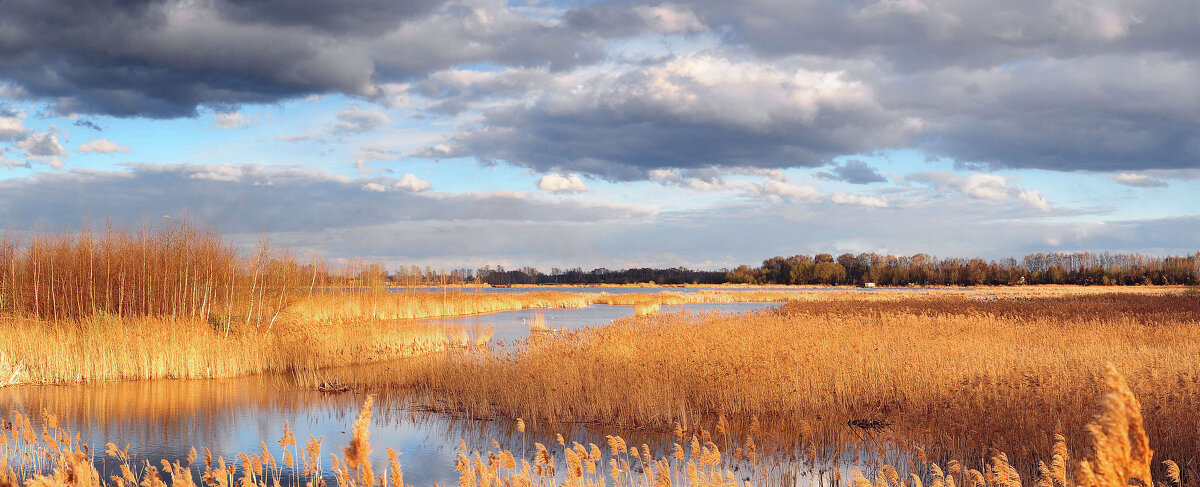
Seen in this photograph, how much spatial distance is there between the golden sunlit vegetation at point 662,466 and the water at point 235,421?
73cm

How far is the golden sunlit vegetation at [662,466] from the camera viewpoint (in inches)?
95.6

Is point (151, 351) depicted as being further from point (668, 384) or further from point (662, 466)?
point (662, 466)

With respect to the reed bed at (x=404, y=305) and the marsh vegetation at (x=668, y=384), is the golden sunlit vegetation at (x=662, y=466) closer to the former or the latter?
the marsh vegetation at (x=668, y=384)

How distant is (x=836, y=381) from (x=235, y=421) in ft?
37.4

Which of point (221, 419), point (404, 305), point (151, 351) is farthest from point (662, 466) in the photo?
point (404, 305)

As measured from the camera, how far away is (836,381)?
13195 mm

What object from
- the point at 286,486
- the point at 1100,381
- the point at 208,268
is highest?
the point at 208,268

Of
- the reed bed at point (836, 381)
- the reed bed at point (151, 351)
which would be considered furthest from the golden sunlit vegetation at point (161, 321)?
the reed bed at point (836, 381)

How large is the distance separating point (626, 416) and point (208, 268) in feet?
67.6

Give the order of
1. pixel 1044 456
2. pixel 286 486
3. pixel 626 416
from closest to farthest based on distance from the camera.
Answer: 1. pixel 1044 456
2. pixel 286 486
3. pixel 626 416

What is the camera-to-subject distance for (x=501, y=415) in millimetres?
14445

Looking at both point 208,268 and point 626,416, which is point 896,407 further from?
point 208,268

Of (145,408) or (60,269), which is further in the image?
(60,269)

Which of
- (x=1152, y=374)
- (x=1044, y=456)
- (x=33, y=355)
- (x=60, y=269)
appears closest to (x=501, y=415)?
(x=1044, y=456)
